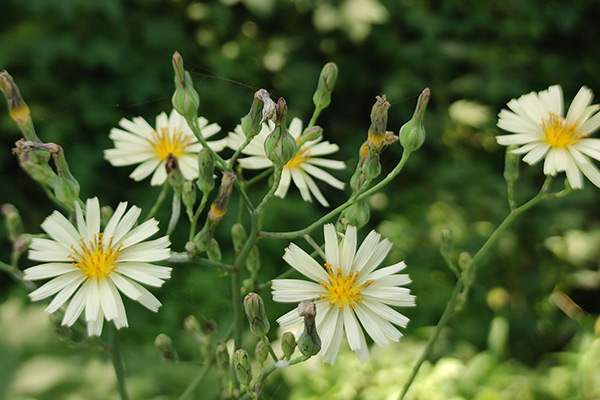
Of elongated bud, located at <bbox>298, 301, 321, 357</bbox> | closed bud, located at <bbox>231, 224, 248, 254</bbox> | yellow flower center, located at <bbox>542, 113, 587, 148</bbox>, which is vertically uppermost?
yellow flower center, located at <bbox>542, 113, 587, 148</bbox>

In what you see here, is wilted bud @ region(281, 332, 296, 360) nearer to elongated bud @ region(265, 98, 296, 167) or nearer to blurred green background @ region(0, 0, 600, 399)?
elongated bud @ region(265, 98, 296, 167)

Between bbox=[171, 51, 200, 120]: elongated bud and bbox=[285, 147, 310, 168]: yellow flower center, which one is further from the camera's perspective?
bbox=[285, 147, 310, 168]: yellow flower center

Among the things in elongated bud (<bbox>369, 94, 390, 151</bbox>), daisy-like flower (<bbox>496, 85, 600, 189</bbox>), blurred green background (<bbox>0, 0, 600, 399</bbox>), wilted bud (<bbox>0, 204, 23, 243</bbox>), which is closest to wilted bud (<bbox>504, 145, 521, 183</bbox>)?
daisy-like flower (<bbox>496, 85, 600, 189</bbox>)

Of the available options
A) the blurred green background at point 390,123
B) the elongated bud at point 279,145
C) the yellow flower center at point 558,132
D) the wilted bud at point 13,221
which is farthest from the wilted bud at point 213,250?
the blurred green background at point 390,123

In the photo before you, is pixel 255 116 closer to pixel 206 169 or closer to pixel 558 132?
pixel 206 169

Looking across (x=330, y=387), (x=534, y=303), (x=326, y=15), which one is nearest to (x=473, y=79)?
(x=326, y=15)

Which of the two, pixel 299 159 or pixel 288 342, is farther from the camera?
pixel 299 159

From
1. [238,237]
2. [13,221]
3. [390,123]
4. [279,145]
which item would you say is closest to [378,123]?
[279,145]
